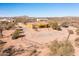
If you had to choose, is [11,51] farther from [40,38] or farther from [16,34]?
[40,38]

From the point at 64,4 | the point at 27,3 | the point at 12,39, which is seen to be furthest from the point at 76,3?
the point at 12,39

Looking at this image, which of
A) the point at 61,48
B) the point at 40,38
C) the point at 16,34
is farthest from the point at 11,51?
the point at 61,48

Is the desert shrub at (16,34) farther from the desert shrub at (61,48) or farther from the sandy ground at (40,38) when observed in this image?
the desert shrub at (61,48)

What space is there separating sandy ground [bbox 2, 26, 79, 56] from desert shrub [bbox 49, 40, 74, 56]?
4 cm

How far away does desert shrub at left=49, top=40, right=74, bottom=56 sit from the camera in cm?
216

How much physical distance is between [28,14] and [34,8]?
0.08 meters

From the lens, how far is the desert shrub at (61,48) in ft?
7.09

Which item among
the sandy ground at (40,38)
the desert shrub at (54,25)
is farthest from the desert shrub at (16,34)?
the desert shrub at (54,25)

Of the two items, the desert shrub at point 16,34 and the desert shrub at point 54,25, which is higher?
the desert shrub at point 54,25

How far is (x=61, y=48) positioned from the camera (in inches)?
85.2

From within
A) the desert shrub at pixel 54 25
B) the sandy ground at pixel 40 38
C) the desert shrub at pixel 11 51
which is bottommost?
the desert shrub at pixel 11 51

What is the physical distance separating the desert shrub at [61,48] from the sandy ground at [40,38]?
4 cm

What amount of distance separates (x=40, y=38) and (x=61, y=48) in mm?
214

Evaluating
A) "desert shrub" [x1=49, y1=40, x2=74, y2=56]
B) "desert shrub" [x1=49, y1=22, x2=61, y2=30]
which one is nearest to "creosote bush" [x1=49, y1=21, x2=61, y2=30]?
"desert shrub" [x1=49, y1=22, x2=61, y2=30]
